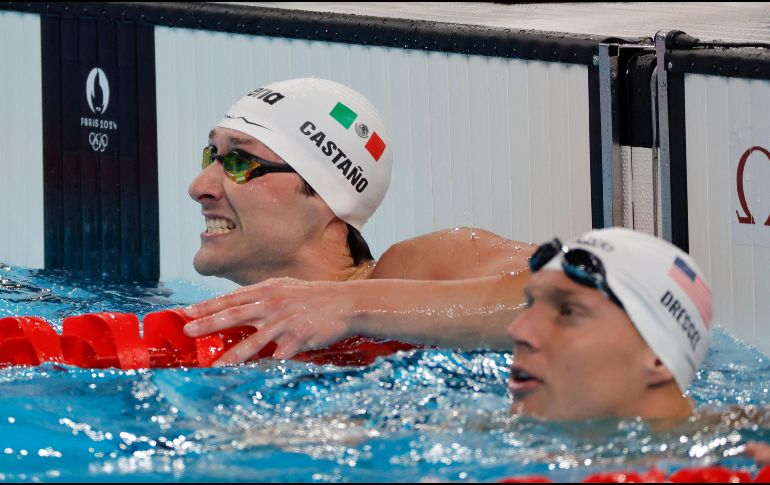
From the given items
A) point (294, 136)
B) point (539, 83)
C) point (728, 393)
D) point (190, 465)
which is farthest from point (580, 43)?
point (190, 465)

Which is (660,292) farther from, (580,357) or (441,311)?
(441,311)

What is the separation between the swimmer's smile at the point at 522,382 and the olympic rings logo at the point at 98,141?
3.55m

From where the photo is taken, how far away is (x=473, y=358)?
10.5 feet

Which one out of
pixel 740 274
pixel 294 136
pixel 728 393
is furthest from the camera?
pixel 740 274

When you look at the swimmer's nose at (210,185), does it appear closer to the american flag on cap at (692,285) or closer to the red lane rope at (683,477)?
the american flag on cap at (692,285)

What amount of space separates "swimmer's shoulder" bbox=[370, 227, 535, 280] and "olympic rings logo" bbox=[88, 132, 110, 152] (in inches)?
97.0

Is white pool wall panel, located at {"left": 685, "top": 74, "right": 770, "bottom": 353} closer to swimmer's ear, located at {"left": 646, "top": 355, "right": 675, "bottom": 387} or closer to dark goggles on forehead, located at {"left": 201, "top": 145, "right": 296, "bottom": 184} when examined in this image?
dark goggles on forehead, located at {"left": 201, "top": 145, "right": 296, "bottom": 184}

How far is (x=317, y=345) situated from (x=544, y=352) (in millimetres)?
685

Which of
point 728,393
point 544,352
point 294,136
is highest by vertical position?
point 294,136

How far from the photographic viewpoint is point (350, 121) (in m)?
3.78

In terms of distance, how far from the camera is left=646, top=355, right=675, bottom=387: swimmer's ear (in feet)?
8.45

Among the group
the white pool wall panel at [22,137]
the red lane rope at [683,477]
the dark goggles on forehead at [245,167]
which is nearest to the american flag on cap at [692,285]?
the red lane rope at [683,477]

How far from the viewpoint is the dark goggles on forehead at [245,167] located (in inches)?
146

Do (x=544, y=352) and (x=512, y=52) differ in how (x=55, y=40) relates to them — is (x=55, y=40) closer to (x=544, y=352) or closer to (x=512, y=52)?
(x=512, y=52)
